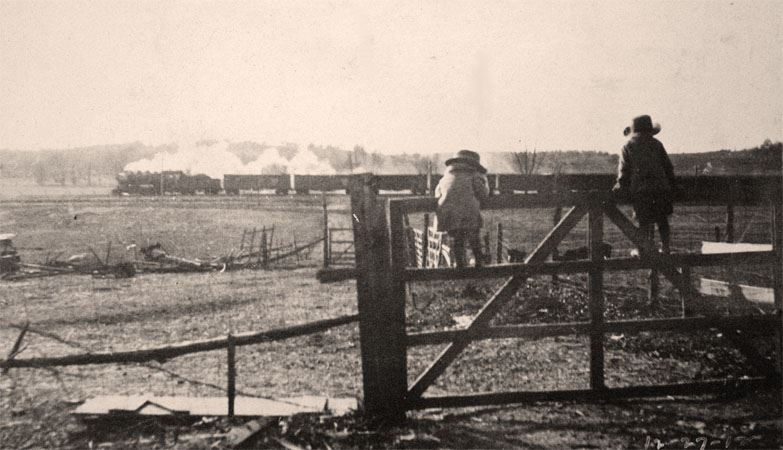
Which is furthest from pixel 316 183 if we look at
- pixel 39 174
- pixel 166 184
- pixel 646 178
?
pixel 39 174

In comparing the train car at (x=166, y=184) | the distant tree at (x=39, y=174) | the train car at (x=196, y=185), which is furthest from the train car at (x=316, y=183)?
the distant tree at (x=39, y=174)

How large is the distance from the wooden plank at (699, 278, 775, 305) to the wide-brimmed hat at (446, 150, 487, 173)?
5075 millimetres

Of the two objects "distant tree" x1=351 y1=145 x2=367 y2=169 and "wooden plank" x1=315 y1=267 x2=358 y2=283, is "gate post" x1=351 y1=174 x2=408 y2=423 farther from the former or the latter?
"distant tree" x1=351 y1=145 x2=367 y2=169

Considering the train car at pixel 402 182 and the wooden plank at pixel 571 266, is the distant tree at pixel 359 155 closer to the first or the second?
the train car at pixel 402 182

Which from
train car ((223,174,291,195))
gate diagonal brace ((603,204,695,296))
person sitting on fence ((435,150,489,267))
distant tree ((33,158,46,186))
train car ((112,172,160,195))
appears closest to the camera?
gate diagonal brace ((603,204,695,296))

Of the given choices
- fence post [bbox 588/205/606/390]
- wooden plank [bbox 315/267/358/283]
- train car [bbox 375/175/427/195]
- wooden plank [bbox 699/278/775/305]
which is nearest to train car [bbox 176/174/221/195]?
train car [bbox 375/175/427/195]

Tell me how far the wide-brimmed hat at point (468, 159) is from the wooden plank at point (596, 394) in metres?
1.96

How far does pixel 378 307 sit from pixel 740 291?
647cm

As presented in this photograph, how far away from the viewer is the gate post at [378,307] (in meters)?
4.21

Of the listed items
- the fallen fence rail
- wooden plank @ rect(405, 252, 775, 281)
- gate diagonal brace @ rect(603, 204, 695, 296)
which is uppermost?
gate diagonal brace @ rect(603, 204, 695, 296)

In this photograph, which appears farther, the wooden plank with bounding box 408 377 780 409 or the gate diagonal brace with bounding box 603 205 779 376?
the gate diagonal brace with bounding box 603 205 779 376

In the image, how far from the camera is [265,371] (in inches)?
247

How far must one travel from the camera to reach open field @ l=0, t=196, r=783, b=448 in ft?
13.5

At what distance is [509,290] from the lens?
4406 millimetres
